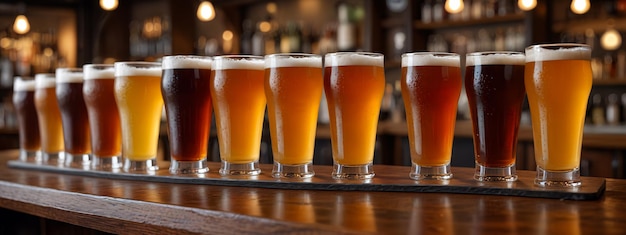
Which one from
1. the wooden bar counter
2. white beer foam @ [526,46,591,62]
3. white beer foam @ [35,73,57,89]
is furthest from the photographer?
white beer foam @ [35,73,57,89]

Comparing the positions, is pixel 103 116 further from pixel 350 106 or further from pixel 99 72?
pixel 350 106

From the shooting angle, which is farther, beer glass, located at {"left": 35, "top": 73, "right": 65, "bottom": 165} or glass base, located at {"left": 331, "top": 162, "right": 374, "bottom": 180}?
beer glass, located at {"left": 35, "top": 73, "right": 65, "bottom": 165}

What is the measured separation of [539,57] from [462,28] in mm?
4404

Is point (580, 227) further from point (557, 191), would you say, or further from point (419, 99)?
point (419, 99)

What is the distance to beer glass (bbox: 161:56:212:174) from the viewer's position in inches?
52.5

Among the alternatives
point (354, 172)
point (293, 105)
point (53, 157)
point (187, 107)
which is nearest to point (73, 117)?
point (53, 157)

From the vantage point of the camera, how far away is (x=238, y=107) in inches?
49.9

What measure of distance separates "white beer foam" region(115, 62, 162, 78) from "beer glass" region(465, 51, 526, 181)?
2.21 ft

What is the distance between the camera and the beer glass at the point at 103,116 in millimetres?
1527

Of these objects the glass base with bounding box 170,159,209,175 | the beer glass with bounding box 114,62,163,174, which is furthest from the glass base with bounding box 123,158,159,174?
the glass base with bounding box 170,159,209,175

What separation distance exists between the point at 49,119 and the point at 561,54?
129 cm

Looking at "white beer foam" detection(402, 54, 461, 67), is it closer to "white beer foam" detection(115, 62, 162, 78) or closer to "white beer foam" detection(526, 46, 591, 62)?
"white beer foam" detection(526, 46, 591, 62)

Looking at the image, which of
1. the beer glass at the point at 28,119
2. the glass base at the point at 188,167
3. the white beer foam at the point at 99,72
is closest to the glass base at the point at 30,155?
the beer glass at the point at 28,119

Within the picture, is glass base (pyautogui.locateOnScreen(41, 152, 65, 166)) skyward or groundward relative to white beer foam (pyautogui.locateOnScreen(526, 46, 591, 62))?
groundward
